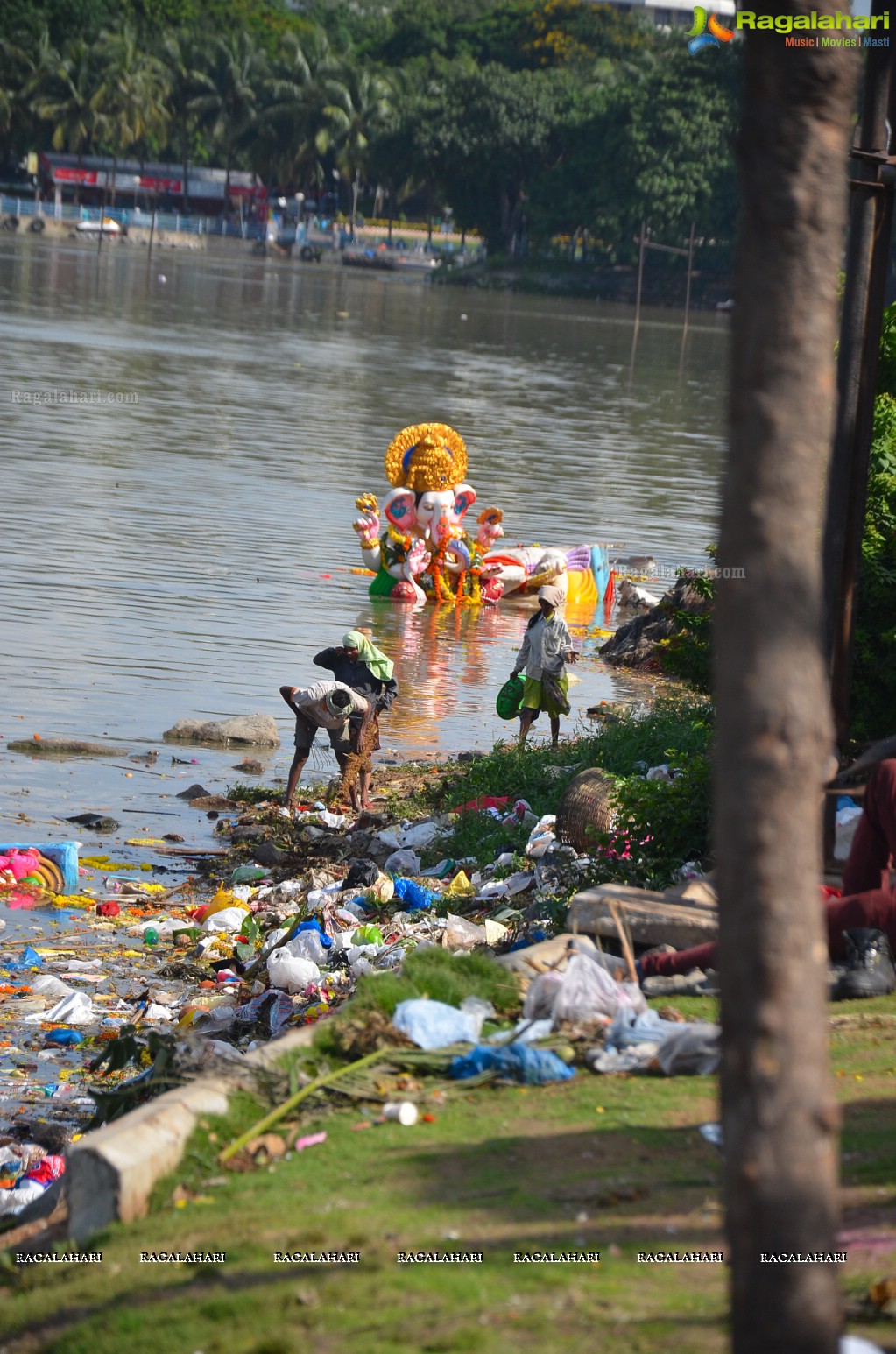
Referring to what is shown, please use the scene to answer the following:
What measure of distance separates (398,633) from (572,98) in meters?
74.0

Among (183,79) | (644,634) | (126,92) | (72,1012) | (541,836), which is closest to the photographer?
(72,1012)

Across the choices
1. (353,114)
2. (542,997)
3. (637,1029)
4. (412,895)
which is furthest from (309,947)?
(353,114)

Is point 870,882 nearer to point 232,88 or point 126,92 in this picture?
point 126,92

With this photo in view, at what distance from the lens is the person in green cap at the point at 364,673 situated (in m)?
10.7

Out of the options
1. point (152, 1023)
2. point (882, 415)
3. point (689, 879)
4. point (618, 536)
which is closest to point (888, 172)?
point (882, 415)

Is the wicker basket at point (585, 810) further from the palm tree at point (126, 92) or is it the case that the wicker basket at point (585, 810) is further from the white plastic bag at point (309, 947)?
the palm tree at point (126, 92)

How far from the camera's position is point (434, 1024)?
5285 millimetres

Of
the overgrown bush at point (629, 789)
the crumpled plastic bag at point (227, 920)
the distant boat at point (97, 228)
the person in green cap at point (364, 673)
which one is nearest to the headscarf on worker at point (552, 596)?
the overgrown bush at point (629, 789)

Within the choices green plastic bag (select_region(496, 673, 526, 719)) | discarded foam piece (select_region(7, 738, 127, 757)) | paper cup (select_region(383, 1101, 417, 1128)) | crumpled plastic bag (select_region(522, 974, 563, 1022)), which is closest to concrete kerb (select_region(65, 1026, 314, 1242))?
paper cup (select_region(383, 1101, 417, 1128))

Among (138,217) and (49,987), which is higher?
(138,217)

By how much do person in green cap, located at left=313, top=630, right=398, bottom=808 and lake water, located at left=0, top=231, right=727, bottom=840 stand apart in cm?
115

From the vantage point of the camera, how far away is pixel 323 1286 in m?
3.57

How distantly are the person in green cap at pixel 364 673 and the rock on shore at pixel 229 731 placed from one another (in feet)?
4.69

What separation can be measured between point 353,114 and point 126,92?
12.4 meters
